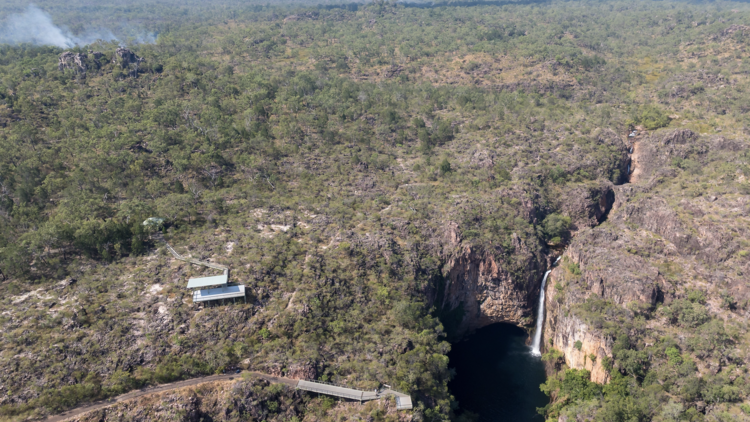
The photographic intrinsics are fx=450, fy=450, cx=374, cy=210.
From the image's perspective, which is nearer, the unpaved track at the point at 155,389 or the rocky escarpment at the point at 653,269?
the unpaved track at the point at 155,389

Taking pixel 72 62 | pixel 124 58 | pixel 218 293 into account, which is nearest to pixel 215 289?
pixel 218 293

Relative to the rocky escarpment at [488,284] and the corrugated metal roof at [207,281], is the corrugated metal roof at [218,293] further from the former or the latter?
the rocky escarpment at [488,284]

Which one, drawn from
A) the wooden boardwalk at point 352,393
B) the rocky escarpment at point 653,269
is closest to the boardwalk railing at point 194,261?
the wooden boardwalk at point 352,393

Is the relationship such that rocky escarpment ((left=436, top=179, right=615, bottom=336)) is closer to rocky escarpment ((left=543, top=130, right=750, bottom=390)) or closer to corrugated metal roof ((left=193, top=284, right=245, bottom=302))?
rocky escarpment ((left=543, top=130, right=750, bottom=390))

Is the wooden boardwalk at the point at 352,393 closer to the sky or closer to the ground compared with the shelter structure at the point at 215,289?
closer to the ground

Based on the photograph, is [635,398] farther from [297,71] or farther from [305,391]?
[297,71]

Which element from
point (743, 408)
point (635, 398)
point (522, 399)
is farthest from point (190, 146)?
point (743, 408)

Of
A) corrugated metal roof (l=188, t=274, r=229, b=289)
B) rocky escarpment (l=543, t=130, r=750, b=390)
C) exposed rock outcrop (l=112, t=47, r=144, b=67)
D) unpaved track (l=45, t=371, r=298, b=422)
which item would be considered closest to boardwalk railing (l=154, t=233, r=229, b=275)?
corrugated metal roof (l=188, t=274, r=229, b=289)

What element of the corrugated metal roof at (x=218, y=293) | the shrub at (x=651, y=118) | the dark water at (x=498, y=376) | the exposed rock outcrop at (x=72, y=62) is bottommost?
the dark water at (x=498, y=376)
